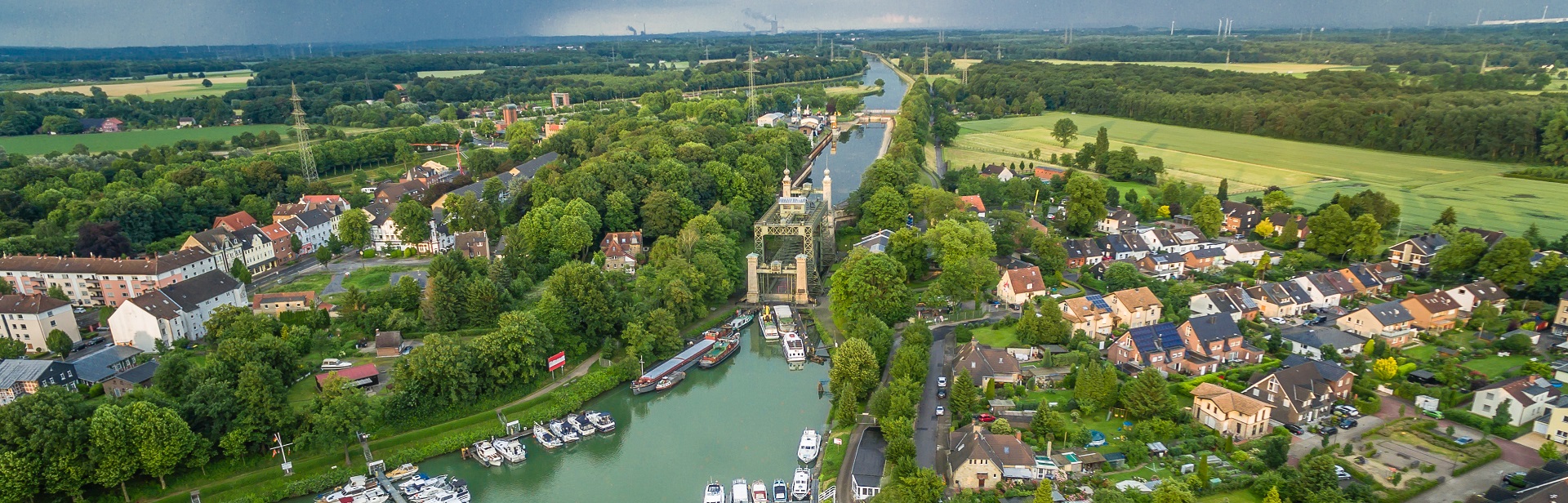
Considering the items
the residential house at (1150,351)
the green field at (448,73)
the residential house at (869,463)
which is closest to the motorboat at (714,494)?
the residential house at (869,463)

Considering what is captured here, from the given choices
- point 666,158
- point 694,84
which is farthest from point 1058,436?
point 694,84

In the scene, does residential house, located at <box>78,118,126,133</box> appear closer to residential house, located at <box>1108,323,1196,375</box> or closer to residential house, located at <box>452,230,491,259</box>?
residential house, located at <box>452,230,491,259</box>

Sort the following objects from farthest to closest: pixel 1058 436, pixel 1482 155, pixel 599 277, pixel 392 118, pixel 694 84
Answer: pixel 694 84 < pixel 392 118 < pixel 1482 155 < pixel 599 277 < pixel 1058 436

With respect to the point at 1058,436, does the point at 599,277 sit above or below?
above

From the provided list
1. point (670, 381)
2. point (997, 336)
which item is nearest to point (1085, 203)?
point (997, 336)

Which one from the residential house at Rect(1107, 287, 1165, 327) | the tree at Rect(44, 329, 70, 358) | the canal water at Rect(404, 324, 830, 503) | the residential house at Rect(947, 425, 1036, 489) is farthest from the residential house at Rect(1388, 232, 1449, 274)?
the tree at Rect(44, 329, 70, 358)

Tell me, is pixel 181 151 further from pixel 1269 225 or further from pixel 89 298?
pixel 1269 225
